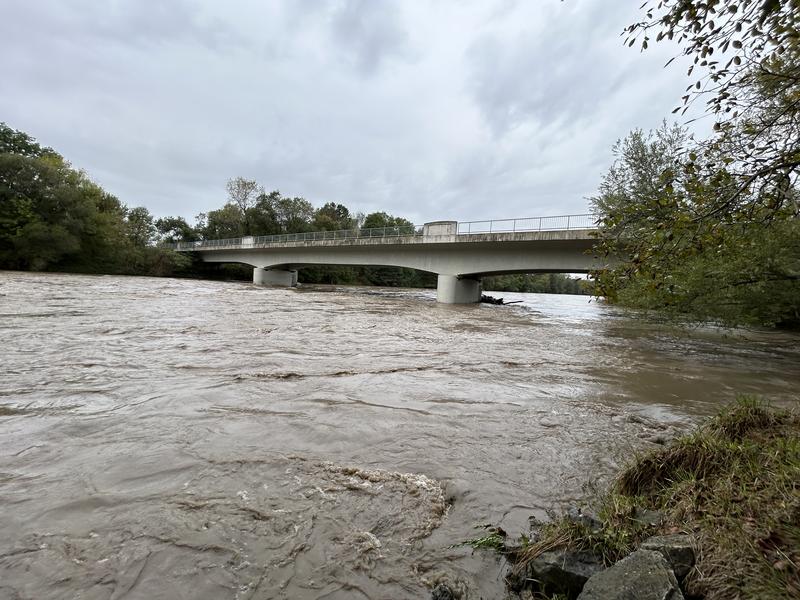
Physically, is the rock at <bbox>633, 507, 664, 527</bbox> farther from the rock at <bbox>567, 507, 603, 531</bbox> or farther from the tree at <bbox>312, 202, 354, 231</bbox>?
the tree at <bbox>312, 202, 354, 231</bbox>

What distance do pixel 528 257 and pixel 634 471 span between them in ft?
77.0

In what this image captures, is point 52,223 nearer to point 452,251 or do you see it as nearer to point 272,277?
point 272,277

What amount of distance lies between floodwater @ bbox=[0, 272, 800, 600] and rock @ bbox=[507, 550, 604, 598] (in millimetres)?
167

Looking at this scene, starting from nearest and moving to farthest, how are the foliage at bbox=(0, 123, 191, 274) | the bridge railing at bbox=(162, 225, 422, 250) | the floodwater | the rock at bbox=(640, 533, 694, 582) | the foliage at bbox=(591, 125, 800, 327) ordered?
the rock at bbox=(640, 533, 694, 582) < the floodwater < the foliage at bbox=(591, 125, 800, 327) < the bridge railing at bbox=(162, 225, 422, 250) < the foliage at bbox=(0, 123, 191, 274)

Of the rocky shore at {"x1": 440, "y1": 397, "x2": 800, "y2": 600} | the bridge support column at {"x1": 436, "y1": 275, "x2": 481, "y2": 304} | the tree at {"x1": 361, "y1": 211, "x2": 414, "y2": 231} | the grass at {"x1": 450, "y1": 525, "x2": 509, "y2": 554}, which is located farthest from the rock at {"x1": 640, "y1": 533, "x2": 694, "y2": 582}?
the tree at {"x1": 361, "y1": 211, "x2": 414, "y2": 231}

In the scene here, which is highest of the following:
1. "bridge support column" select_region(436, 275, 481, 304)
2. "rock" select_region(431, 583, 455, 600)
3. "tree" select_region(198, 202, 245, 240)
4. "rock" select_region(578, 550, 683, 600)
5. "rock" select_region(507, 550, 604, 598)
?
"tree" select_region(198, 202, 245, 240)

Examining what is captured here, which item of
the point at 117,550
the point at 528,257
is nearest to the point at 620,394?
the point at 117,550

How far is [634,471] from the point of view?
303 cm

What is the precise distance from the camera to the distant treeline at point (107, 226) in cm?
3697

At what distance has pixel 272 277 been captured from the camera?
163ft

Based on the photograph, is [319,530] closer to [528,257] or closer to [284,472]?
[284,472]

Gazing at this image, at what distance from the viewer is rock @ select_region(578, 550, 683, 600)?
1654mm

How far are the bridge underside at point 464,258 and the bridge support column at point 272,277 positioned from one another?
8.38 metres

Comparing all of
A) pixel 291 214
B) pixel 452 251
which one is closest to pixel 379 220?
pixel 291 214
